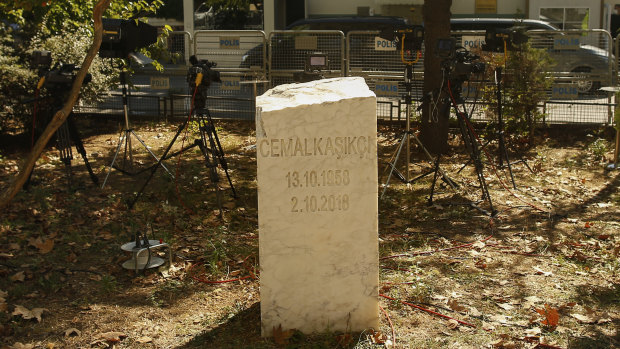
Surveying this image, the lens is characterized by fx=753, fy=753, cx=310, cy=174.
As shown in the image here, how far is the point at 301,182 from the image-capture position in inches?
193

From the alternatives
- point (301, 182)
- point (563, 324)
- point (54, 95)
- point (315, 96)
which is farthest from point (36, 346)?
point (54, 95)

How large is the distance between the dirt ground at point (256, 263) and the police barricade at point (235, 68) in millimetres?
3241

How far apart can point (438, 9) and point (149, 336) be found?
728 centimetres

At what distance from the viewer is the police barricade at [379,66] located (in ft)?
42.1

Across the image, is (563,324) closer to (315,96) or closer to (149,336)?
(315,96)

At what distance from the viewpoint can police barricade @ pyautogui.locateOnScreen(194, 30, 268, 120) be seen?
13.5 m

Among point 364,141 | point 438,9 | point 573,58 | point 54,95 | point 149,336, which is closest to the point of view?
point 364,141

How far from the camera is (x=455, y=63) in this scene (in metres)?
8.34

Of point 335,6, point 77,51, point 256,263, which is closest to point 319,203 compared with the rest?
point 256,263

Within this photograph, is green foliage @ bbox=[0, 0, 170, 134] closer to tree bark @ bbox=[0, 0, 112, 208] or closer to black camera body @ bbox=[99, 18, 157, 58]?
black camera body @ bbox=[99, 18, 157, 58]

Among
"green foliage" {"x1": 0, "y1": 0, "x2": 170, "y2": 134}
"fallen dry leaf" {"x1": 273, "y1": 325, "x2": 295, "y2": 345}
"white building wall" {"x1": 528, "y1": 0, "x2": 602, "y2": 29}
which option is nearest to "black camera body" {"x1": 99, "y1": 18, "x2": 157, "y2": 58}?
"green foliage" {"x1": 0, "y1": 0, "x2": 170, "y2": 134}

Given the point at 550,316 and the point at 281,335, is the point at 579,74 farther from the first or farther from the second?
the point at 281,335

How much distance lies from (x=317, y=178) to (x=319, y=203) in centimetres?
17

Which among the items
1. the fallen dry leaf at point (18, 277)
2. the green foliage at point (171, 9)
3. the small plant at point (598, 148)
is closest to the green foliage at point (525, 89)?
the small plant at point (598, 148)
